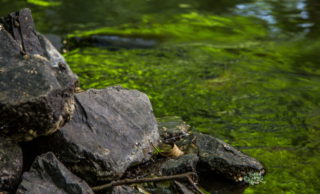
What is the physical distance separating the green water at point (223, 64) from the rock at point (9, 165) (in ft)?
5.26

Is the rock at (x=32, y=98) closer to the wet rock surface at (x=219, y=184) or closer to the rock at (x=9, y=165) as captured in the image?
the rock at (x=9, y=165)

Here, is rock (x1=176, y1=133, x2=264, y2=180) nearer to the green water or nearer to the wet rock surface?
the wet rock surface

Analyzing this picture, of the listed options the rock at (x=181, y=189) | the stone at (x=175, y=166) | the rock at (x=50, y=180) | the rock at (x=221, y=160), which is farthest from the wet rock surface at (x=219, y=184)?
the rock at (x=50, y=180)

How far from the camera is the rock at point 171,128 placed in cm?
304

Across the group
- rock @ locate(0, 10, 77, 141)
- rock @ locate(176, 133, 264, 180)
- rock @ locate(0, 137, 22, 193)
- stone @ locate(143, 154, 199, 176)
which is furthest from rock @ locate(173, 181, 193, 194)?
rock @ locate(0, 137, 22, 193)

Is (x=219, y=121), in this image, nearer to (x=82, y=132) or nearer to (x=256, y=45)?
(x=82, y=132)

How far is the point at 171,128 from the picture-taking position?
10.3 feet

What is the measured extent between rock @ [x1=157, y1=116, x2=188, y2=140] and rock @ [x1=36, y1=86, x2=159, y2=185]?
0.38m

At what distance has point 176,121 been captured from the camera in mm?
3375

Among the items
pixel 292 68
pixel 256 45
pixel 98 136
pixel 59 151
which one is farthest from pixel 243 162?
pixel 256 45

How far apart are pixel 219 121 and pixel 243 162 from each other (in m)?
1.28

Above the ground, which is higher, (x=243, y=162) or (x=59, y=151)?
(x=59, y=151)

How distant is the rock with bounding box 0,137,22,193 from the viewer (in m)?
1.82

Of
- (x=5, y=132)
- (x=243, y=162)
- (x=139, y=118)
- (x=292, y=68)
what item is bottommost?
(x=292, y=68)
